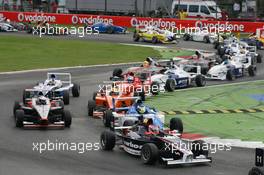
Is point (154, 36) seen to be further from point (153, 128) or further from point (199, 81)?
point (153, 128)

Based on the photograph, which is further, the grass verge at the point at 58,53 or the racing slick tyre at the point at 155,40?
the racing slick tyre at the point at 155,40

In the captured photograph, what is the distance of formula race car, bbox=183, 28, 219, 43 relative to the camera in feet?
164

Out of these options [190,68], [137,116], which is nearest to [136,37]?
[190,68]

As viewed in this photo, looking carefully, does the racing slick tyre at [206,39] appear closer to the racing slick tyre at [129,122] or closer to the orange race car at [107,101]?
the orange race car at [107,101]

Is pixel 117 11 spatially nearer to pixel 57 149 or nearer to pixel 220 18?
pixel 220 18

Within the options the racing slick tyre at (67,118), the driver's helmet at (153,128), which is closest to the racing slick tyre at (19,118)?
the racing slick tyre at (67,118)

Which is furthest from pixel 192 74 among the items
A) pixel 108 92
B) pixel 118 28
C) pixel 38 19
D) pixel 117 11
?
pixel 117 11

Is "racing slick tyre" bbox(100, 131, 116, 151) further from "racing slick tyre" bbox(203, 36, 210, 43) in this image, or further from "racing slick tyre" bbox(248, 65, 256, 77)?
"racing slick tyre" bbox(203, 36, 210, 43)

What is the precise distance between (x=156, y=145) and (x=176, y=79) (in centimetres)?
1316

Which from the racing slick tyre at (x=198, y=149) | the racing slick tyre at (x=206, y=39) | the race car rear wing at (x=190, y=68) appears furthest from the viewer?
the racing slick tyre at (x=206, y=39)

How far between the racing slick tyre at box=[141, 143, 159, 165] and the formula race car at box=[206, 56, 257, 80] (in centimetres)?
1741

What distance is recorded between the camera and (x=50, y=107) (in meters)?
19.3

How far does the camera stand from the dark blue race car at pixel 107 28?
188 ft

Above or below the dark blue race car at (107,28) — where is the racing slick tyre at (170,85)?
below
